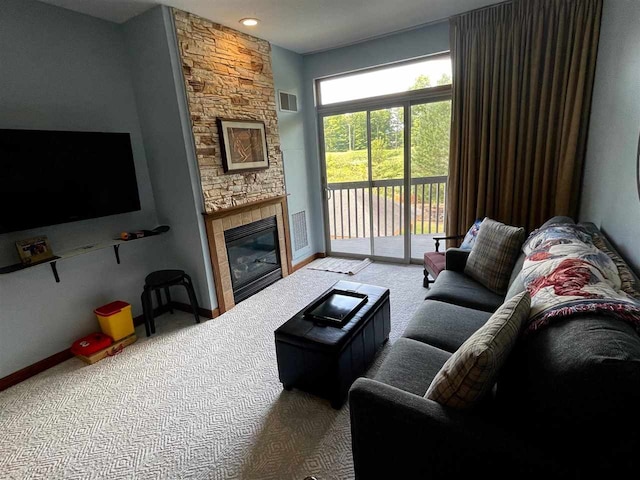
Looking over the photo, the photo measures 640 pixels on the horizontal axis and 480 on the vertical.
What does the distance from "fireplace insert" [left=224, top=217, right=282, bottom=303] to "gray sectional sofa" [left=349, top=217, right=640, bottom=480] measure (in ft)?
7.71

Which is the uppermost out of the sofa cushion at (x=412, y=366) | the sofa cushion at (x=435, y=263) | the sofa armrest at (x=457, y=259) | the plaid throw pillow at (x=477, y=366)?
the plaid throw pillow at (x=477, y=366)

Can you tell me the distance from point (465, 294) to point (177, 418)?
1.97 meters

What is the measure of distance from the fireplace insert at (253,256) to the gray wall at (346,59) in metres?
0.90

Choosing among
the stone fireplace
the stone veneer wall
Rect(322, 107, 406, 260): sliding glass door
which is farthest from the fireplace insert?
Rect(322, 107, 406, 260): sliding glass door

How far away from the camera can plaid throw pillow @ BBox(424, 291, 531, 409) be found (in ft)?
3.23

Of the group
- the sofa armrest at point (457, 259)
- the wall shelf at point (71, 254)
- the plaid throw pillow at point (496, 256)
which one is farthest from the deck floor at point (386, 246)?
the wall shelf at point (71, 254)

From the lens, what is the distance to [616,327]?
2.96 ft

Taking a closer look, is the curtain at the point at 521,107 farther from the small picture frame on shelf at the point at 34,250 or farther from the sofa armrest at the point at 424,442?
the small picture frame on shelf at the point at 34,250

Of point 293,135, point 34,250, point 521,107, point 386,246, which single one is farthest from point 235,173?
Answer: point 521,107

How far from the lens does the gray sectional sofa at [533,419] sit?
76 centimetres

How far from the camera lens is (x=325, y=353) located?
5.88 ft

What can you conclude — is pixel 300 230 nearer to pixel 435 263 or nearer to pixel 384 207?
pixel 384 207

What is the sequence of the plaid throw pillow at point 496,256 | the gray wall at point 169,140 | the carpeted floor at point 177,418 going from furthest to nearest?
the gray wall at point 169,140, the plaid throw pillow at point 496,256, the carpeted floor at point 177,418

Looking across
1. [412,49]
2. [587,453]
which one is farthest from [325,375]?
[412,49]
